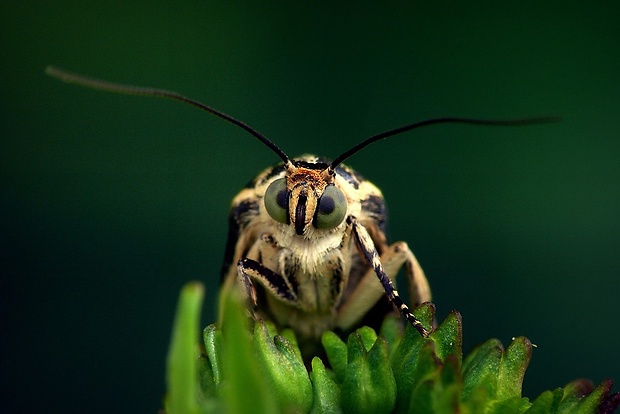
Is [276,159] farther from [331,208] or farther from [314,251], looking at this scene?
[331,208]

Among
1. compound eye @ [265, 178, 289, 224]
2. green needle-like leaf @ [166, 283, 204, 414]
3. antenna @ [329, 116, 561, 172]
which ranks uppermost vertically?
antenna @ [329, 116, 561, 172]

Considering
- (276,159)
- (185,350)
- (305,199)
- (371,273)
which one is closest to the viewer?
(185,350)

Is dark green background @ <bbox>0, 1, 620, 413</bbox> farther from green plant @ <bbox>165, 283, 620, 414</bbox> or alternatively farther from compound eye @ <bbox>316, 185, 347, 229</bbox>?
green plant @ <bbox>165, 283, 620, 414</bbox>

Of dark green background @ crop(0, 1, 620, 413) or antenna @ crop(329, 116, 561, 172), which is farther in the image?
dark green background @ crop(0, 1, 620, 413)

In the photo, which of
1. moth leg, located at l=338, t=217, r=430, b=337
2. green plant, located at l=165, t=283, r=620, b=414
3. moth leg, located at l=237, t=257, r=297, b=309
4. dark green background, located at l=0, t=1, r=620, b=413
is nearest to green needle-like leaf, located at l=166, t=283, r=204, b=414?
A: green plant, located at l=165, t=283, r=620, b=414

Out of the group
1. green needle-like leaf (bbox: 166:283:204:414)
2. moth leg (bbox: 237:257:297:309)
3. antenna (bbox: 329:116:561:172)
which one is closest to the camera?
green needle-like leaf (bbox: 166:283:204:414)

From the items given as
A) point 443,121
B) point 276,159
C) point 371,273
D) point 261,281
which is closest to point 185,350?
point 443,121

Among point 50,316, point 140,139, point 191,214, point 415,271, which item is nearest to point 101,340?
point 50,316

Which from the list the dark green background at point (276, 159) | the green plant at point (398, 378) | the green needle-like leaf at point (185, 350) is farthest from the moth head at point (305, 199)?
the dark green background at point (276, 159)

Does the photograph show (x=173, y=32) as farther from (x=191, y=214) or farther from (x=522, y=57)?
(x=522, y=57)
